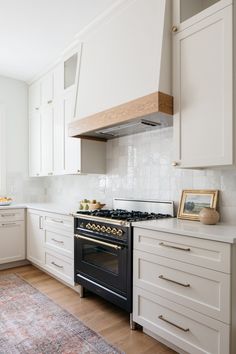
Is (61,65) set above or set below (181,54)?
above

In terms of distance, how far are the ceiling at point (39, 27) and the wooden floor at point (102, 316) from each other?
285cm

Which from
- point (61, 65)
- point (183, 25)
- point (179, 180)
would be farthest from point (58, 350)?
point (61, 65)

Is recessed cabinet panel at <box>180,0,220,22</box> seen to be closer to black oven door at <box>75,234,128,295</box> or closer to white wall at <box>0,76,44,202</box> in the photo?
black oven door at <box>75,234,128,295</box>

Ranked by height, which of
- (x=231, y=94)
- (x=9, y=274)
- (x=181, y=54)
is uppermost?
(x=181, y=54)

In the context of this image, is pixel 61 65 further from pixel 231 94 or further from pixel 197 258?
pixel 197 258

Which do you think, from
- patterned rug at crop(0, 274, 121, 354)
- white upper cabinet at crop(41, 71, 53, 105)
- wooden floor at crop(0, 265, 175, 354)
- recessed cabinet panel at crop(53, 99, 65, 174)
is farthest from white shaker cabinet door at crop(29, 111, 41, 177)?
patterned rug at crop(0, 274, 121, 354)

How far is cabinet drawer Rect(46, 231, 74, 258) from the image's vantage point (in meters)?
2.84

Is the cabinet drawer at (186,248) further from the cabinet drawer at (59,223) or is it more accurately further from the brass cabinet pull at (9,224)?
the brass cabinet pull at (9,224)

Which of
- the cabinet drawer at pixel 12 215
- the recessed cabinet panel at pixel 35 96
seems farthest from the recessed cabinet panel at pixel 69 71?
the cabinet drawer at pixel 12 215

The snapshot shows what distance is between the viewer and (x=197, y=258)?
1.63 meters

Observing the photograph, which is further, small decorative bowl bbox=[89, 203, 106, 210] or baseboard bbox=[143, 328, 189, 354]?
small decorative bowl bbox=[89, 203, 106, 210]

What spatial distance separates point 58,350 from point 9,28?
3105 mm

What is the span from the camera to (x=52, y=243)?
319 cm

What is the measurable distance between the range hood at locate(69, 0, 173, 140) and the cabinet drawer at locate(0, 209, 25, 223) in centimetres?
156
